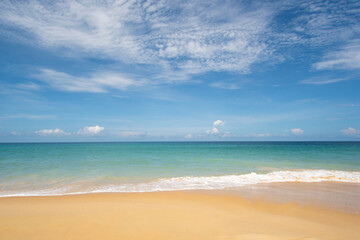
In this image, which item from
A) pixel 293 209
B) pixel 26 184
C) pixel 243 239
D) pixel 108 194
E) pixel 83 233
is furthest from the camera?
pixel 26 184

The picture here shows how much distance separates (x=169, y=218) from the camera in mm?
5445

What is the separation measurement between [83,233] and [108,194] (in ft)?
11.6

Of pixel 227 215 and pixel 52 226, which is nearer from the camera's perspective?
pixel 52 226

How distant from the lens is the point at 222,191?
846cm

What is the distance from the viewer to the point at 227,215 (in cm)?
568

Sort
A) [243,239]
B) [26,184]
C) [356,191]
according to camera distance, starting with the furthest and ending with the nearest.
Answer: [26,184]
[356,191]
[243,239]

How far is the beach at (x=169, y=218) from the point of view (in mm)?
4523

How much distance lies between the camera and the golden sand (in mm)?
4516

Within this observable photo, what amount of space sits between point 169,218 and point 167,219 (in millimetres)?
89

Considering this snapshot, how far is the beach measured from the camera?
14.8ft

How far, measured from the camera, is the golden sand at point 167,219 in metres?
4.52

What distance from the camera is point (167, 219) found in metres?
5.38

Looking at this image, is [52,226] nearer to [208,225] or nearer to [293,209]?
[208,225]

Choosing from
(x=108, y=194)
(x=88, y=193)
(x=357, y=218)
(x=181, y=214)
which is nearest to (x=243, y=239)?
(x=181, y=214)
